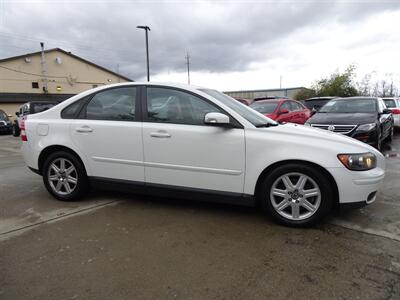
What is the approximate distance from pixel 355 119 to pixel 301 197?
4593 millimetres

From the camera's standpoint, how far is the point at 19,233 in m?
3.34

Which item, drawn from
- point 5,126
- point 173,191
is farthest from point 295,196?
point 5,126

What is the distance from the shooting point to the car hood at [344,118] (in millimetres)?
6945

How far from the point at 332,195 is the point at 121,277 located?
222 centimetres

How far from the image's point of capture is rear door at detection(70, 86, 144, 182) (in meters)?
3.88

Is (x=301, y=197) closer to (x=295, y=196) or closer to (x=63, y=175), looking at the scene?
(x=295, y=196)

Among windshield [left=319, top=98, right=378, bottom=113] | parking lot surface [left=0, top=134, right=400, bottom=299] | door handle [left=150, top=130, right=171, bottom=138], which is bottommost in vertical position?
parking lot surface [left=0, top=134, right=400, bottom=299]

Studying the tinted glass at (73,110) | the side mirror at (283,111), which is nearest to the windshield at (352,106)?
the side mirror at (283,111)

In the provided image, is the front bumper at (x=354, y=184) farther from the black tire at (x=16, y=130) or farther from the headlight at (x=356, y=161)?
the black tire at (x=16, y=130)

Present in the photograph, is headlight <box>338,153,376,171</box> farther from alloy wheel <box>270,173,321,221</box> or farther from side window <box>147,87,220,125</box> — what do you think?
side window <box>147,87,220,125</box>

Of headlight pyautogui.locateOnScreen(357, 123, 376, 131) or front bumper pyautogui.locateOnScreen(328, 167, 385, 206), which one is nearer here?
front bumper pyautogui.locateOnScreen(328, 167, 385, 206)

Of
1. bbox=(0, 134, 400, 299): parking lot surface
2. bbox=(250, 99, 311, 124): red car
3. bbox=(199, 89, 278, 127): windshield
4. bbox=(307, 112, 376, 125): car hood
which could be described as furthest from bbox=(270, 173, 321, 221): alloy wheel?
bbox=(250, 99, 311, 124): red car

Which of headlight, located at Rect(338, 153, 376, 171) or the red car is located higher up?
the red car

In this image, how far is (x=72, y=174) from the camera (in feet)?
14.0
